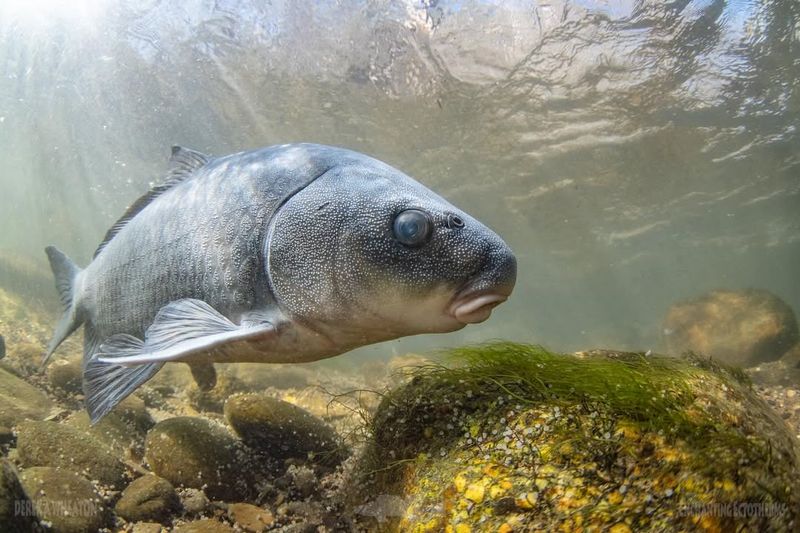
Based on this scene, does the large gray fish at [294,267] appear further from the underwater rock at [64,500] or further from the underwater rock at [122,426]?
the underwater rock at [122,426]

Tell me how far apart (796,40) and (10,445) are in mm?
19166

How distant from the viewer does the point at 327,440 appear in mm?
3674

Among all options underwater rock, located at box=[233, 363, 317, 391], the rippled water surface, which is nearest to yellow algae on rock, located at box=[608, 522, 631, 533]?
underwater rock, located at box=[233, 363, 317, 391]

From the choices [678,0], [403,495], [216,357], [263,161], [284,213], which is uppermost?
[678,0]

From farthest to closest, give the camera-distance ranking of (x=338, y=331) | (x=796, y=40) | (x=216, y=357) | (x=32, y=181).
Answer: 1. (x=32, y=181)
2. (x=796, y=40)
3. (x=216, y=357)
4. (x=338, y=331)

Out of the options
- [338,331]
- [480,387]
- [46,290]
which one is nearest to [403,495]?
[480,387]

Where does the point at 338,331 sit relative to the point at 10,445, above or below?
above

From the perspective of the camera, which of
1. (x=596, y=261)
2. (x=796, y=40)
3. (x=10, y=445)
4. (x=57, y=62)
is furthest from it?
(x=596, y=261)

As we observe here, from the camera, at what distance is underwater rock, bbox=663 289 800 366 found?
13.2 m

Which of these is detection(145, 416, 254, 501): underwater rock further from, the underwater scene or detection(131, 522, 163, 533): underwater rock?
detection(131, 522, 163, 533): underwater rock

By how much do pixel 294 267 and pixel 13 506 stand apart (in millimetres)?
1877

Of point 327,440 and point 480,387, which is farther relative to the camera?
point 327,440

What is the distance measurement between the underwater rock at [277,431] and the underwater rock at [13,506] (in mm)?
1474

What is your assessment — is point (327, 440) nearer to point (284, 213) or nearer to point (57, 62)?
point (284, 213)
